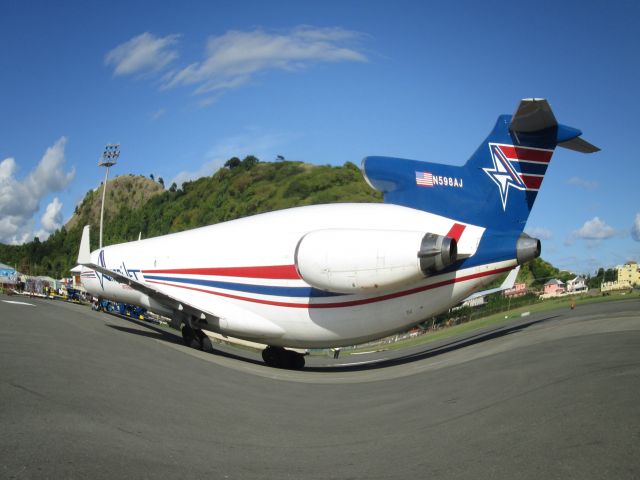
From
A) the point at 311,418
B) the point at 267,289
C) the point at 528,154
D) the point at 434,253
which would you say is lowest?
the point at 311,418

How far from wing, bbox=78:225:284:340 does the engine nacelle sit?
350 cm

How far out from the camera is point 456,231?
1619cm

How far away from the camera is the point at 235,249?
18.8 metres

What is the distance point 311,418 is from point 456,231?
8.97 metres

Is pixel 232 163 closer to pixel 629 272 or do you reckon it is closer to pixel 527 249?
pixel 629 272

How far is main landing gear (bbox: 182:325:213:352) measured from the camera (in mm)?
20734

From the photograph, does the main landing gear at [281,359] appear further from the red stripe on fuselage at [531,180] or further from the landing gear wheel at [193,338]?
the red stripe on fuselage at [531,180]

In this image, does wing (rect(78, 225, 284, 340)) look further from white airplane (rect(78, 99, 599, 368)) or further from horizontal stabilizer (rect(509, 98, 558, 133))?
horizontal stabilizer (rect(509, 98, 558, 133))

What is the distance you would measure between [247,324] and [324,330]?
302 cm

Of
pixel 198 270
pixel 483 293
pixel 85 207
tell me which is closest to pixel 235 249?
pixel 198 270

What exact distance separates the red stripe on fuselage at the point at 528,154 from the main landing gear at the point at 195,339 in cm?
1259

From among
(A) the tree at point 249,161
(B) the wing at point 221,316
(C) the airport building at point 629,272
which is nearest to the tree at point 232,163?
(A) the tree at point 249,161

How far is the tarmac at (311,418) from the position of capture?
5332 mm

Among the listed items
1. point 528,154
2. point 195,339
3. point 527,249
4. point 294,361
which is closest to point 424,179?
point 528,154
